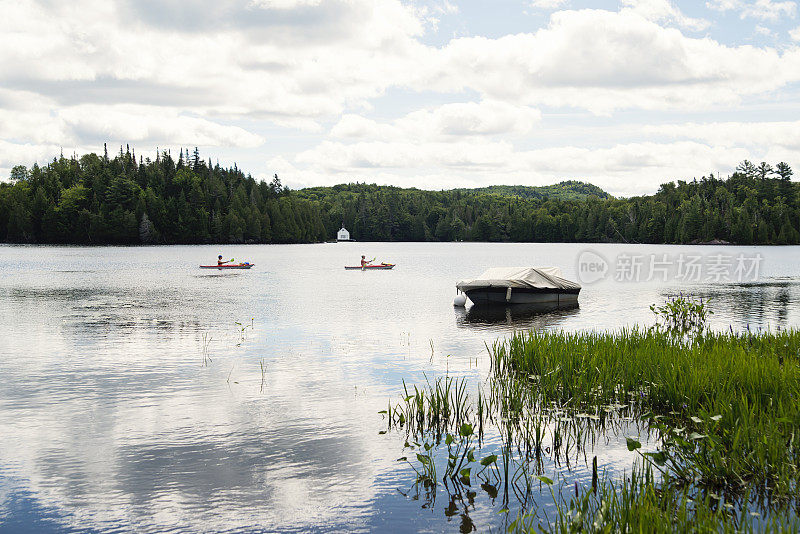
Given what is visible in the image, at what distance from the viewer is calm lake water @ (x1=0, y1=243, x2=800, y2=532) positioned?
8.81m

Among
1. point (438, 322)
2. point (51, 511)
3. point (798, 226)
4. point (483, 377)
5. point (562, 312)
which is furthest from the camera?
point (798, 226)

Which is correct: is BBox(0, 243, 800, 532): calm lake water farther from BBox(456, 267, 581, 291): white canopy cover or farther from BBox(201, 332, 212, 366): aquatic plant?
BBox(456, 267, 581, 291): white canopy cover

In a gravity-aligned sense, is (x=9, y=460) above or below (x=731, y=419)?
below

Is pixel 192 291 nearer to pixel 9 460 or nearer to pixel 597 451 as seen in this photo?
pixel 9 460

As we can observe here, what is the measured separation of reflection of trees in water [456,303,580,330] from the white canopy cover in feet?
4.11

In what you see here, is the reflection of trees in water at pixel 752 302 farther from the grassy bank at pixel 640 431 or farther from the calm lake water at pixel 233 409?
the grassy bank at pixel 640 431

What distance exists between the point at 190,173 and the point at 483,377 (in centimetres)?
19223

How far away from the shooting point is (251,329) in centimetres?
2725

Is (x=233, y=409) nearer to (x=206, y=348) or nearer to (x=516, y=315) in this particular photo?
(x=206, y=348)

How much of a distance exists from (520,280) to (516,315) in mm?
3812

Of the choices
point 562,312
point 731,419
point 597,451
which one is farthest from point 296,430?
point 562,312

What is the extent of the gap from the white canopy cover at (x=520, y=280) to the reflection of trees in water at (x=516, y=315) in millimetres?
1252
